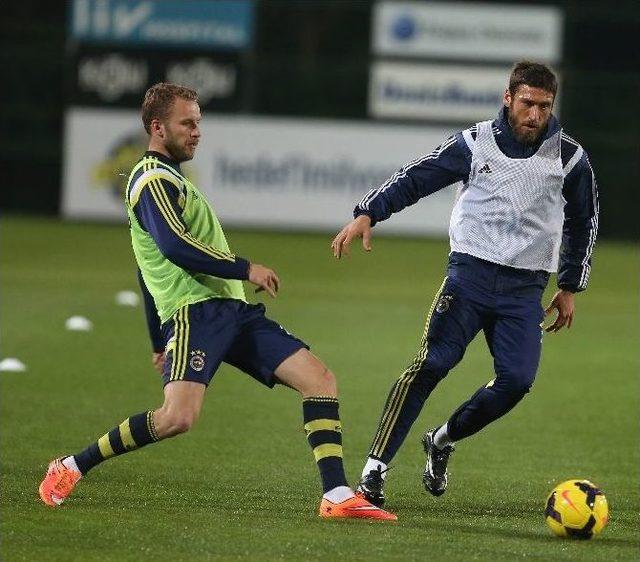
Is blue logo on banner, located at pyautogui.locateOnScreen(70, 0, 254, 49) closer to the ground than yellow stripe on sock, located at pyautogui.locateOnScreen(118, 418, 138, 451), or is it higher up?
higher up

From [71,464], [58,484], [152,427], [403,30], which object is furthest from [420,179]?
[403,30]

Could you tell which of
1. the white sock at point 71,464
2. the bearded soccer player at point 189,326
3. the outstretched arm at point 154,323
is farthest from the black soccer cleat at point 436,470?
the white sock at point 71,464

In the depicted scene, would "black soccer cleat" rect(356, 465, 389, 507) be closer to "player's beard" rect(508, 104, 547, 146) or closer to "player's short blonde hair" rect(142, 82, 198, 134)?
"player's beard" rect(508, 104, 547, 146)

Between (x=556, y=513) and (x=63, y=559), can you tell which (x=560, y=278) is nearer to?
(x=556, y=513)

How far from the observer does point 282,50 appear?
1112 inches

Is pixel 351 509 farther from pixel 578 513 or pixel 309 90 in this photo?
pixel 309 90

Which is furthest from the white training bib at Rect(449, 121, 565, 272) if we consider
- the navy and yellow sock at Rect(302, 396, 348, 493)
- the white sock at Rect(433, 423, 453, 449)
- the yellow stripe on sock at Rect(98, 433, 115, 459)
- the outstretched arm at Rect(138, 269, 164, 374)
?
the yellow stripe on sock at Rect(98, 433, 115, 459)

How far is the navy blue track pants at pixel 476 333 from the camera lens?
301 inches

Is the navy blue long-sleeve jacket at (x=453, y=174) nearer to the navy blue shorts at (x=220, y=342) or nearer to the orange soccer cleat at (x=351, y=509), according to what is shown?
the navy blue shorts at (x=220, y=342)

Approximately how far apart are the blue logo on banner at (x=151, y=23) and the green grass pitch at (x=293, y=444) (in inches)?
328

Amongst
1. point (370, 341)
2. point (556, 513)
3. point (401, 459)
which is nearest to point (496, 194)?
point (556, 513)

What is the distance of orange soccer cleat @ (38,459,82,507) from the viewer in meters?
7.33

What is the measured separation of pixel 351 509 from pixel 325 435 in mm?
361

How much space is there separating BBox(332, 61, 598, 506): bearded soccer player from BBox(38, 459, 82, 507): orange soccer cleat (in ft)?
4.57
